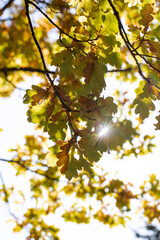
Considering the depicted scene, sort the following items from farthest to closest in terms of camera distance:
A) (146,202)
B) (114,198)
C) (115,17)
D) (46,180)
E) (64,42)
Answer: (146,202) → (46,180) → (114,198) → (64,42) → (115,17)

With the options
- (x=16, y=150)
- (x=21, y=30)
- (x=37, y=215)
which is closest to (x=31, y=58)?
(x=21, y=30)

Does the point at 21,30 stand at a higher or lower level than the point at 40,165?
higher

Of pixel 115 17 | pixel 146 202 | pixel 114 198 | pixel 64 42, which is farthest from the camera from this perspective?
pixel 146 202

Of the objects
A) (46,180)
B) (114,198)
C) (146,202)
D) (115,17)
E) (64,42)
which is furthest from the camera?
(146,202)

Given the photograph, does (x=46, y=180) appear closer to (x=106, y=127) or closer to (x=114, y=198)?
(x=114, y=198)

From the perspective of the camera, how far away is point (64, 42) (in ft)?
4.25

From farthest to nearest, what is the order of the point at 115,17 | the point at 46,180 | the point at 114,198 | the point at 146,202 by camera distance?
→ the point at 146,202 → the point at 46,180 → the point at 114,198 → the point at 115,17

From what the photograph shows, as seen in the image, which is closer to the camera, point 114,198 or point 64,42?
point 64,42

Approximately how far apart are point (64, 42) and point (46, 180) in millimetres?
2866

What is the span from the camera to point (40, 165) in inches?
135

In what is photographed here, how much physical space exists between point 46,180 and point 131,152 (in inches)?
62.8

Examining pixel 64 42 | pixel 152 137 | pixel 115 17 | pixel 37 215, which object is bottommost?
pixel 115 17

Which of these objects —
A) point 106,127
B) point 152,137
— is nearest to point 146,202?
point 152,137

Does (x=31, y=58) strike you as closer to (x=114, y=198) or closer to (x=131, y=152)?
(x=131, y=152)
